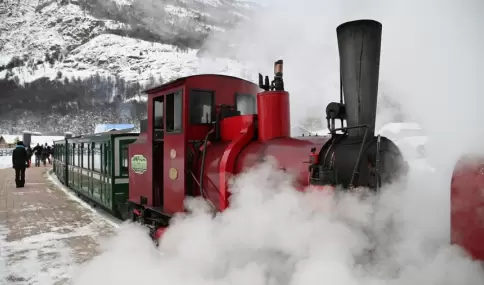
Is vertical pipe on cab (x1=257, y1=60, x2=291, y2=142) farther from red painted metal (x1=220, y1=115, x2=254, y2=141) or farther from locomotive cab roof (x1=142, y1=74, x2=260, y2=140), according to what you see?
locomotive cab roof (x1=142, y1=74, x2=260, y2=140)

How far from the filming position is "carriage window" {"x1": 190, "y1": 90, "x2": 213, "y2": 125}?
4977mm

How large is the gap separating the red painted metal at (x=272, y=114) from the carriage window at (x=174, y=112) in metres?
1.19

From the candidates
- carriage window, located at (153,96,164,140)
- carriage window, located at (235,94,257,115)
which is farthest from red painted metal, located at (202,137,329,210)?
carriage window, located at (153,96,164,140)

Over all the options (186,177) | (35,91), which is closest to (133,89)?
(35,91)

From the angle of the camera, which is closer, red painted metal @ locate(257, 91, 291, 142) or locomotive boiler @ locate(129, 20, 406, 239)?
locomotive boiler @ locate(129, 20, 406, 239)

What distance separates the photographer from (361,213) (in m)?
3.11

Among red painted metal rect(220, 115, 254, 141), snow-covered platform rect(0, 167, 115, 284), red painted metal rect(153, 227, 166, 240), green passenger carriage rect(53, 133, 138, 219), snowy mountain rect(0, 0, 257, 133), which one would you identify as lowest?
snow-covered platform rect(0, 167, 115, 284)

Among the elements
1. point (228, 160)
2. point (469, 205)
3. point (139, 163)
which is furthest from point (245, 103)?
point (469, 205)

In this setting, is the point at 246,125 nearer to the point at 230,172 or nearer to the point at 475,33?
the point at 230,172

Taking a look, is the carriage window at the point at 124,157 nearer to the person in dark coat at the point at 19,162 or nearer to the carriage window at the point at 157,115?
the carriage window at the point at 157,115

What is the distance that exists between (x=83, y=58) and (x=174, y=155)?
111 metres

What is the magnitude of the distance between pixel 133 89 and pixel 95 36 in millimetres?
44793

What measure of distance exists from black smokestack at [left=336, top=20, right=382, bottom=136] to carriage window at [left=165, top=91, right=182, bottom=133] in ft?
7.87

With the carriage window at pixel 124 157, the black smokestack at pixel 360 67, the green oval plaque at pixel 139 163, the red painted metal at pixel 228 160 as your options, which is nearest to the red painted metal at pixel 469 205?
the black smokestack at pixel 360 67
